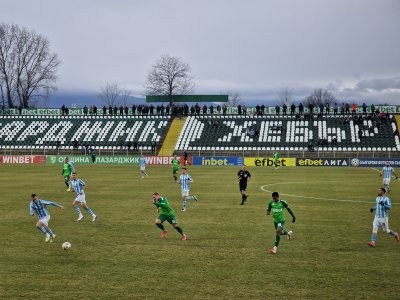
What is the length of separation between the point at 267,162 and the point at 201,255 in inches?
1981

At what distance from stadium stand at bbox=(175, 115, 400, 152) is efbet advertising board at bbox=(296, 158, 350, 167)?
11.5ft

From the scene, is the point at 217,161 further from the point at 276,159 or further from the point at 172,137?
the point at 172,137

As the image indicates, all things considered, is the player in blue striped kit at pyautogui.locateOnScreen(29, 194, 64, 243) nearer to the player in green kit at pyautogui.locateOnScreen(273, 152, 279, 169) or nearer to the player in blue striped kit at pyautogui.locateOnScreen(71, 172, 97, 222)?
the player in blue striped kit at pyautogui.locateOnScreen(71, 172, 97, 222)

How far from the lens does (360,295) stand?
1236 centimetres

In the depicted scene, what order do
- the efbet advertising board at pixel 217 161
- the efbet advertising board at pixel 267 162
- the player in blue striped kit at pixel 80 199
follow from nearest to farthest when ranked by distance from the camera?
the player in blue striped kit at pixel 80 199 < the efbet advertising board at pixel 267 162 < the efbet advertising board at pixel 217 161

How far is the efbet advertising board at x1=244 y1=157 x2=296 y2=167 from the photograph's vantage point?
6506cm

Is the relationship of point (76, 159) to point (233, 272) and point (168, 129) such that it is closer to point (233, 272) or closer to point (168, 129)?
point (168, 129)

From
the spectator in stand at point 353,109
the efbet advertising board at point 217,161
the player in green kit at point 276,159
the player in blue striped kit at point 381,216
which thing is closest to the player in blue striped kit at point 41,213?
the player in blue striped kit at point 381,216

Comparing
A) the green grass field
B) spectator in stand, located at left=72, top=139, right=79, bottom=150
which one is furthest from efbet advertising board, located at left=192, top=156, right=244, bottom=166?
the green grass field

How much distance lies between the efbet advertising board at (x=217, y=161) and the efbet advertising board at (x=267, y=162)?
3.77 ft

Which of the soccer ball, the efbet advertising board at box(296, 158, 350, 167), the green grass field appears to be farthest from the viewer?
the efbet advertising board at box(296, 158, 350, 167)

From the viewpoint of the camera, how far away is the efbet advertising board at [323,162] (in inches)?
2517

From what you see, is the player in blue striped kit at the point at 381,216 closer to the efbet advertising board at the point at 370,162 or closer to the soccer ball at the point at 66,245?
the soccer ball at the point at 66,245

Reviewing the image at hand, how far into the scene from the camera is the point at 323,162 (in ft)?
211
